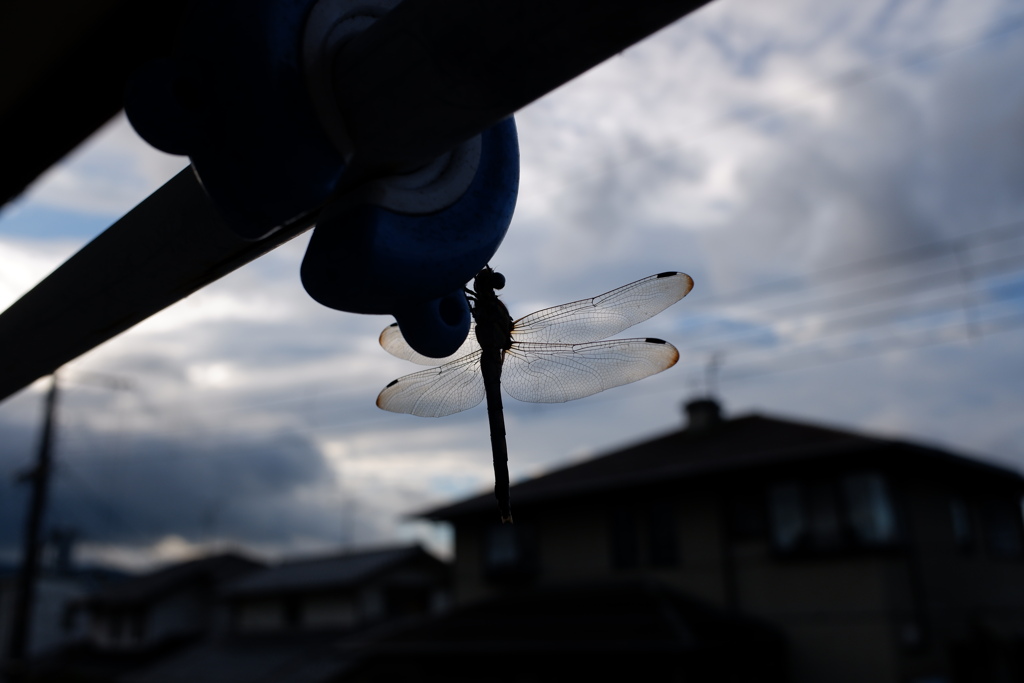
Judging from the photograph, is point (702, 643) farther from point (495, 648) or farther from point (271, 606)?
point (271, 606)

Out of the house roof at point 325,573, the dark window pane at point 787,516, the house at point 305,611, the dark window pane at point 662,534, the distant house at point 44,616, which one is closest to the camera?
the dark window pane at point 787,516

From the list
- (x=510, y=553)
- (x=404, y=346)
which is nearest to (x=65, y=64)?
(x=404, y=346)

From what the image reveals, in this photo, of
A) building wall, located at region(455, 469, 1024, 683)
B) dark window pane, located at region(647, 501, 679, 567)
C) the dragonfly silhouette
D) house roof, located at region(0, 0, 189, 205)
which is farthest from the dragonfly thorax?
dark window pane, located at region(647, 501, 679, 567)

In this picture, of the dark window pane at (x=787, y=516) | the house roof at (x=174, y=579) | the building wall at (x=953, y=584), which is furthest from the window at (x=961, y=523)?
the house roof at (x=174, y=579)

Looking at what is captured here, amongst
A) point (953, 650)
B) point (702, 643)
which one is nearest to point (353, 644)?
point (702, 643)

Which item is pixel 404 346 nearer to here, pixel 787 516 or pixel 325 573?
pixel 787 516

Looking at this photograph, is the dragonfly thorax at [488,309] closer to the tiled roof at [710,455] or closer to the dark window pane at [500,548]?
the tiled roof at [710,455]
